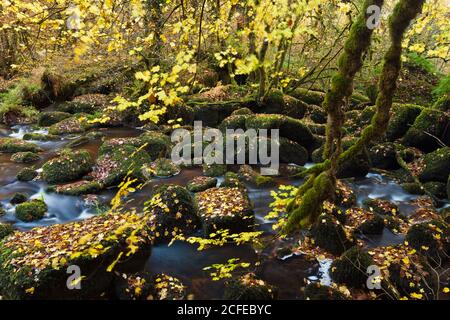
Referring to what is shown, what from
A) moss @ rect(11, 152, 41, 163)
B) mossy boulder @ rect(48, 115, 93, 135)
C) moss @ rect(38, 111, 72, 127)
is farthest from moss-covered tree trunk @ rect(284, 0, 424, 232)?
moss @ rect(38, 111, 72, 127)

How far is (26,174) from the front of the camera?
362 inches

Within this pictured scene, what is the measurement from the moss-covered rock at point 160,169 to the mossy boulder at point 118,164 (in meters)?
0.18

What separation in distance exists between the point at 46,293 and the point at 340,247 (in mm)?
4444

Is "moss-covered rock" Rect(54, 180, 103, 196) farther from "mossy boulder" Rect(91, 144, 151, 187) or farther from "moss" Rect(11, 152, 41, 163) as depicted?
"moss" Rect(11, 152, 41, 163)

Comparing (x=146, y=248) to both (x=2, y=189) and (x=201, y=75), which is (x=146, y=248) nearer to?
(x=2, y=189)

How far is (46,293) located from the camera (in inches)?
186

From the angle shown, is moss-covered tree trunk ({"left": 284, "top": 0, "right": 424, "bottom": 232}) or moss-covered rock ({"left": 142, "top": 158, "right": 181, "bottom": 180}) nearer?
moss-covered tree trunk ({"left": 284, "top": 0, "right": 424, "bottom": 232})

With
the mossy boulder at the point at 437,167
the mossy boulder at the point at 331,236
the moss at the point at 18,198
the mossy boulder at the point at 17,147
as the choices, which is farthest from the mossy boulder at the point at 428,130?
the mossy boulder at the point at 17,147

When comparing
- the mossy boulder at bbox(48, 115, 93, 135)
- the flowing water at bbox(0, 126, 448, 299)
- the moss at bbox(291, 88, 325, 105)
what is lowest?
the flowing water at bbox(0, 126, 448, 299)

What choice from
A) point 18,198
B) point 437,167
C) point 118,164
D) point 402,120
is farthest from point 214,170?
point 402,120

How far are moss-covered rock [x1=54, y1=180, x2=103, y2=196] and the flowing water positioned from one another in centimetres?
13

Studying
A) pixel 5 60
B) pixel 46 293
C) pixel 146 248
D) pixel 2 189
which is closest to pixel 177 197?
pixel 146 248

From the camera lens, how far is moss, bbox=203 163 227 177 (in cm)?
937

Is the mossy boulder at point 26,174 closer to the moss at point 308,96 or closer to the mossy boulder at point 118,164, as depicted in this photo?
the mossy boulder at point 118,164
